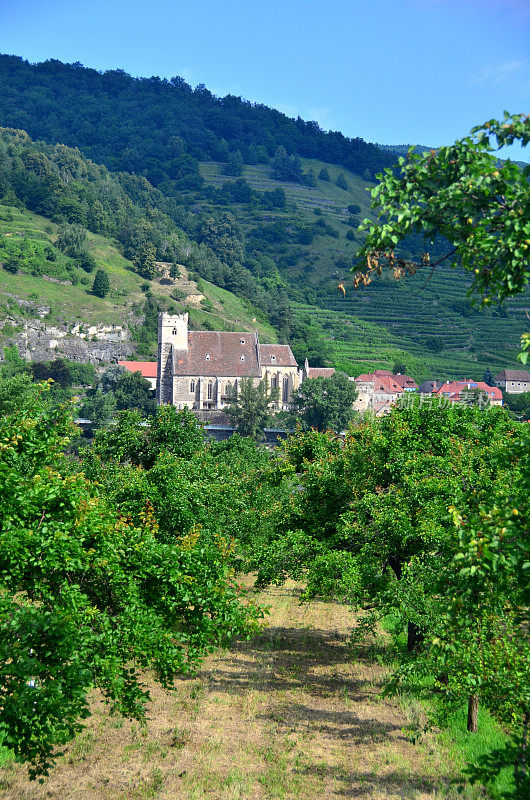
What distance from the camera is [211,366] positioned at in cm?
12781

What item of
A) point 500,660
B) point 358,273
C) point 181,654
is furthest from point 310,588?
point 358,273

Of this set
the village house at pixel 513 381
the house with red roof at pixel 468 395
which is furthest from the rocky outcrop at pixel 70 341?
the village house at pixel 513 381

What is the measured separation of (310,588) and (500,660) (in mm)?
8886

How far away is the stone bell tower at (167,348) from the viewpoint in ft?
419

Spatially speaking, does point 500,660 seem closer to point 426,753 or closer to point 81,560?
point 426,753

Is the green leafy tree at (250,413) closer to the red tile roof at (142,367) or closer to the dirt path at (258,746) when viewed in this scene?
the red tile roof at (142,367)

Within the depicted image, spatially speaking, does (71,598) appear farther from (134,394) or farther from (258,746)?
(134,394)

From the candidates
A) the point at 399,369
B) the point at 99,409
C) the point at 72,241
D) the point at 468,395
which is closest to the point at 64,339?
the point at 72,241

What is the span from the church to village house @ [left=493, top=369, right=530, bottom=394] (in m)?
41.1

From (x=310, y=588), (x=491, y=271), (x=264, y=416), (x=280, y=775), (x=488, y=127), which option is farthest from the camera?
(x=264, y=416)

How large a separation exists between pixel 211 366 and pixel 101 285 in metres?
40.8

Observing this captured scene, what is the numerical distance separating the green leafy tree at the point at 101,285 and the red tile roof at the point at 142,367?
2327 centimetres

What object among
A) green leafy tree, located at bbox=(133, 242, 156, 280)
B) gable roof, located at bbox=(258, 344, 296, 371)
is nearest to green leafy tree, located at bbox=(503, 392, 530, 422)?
gable roof, located at bbox=(258, 344, 296, 371)

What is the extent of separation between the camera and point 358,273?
823 centimetres
